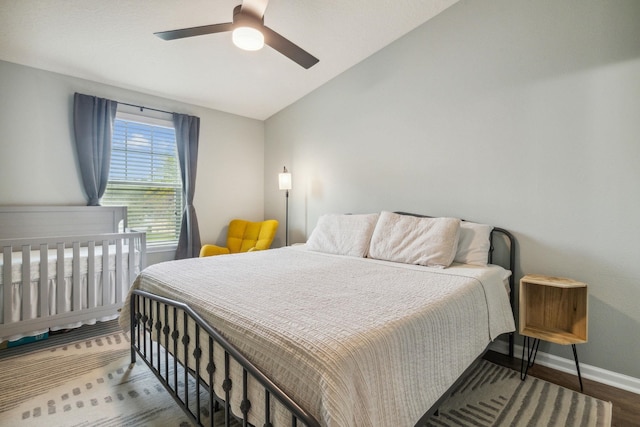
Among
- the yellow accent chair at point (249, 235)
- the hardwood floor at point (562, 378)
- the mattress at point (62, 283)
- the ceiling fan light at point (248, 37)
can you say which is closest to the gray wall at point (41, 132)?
the mattress at point (62, 283)

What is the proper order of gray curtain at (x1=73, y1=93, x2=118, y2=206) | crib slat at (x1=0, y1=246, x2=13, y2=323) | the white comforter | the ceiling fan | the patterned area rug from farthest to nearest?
Answer: 1. gray curtain at (x1=73, y1=93, x2=118, y2=206)
2. crib slat at (x1=0, y1=246, x2=13, y2=323)
3. the ceiling fan
4. the patterned area rug
5. the white comforter

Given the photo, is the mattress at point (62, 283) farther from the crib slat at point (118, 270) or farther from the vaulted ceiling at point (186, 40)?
the vaulted ceiling at point (186, 40)

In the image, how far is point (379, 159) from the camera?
3.04 m

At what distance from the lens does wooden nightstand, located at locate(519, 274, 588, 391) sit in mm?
1837

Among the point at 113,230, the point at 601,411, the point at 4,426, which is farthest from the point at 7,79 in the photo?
the point at 601,411

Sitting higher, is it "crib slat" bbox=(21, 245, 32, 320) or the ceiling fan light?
the ceiling fan light

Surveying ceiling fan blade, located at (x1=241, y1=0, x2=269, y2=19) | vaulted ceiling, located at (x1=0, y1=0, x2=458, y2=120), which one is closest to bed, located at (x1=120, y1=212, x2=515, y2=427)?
ceiling fan blade, located at (x1=241, y1=0, x2=269, y2=19)

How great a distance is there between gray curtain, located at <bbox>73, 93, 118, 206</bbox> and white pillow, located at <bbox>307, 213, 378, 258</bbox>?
228 cm

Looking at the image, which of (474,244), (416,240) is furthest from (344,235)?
(474,244)

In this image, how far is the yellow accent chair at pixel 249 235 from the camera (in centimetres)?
370

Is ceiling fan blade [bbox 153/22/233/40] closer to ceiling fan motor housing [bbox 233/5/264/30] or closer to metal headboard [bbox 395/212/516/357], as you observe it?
ceiling fan motor housing [bbox 233/5/264/30]

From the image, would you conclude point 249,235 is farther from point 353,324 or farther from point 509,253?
point 353,324

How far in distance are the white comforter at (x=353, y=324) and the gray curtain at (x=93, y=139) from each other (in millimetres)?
1694

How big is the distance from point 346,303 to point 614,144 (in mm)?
2004
